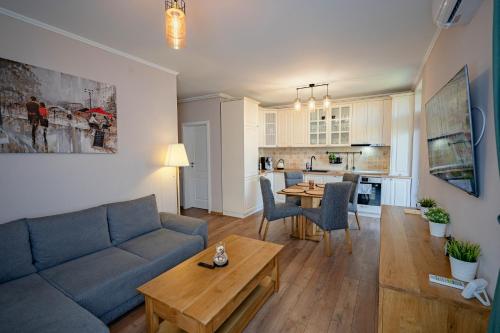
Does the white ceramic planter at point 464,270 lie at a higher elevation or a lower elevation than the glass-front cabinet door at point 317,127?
lower

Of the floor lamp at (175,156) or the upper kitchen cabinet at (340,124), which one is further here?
the upper kitchen cabinet at (340,124)

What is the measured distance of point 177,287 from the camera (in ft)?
5.05

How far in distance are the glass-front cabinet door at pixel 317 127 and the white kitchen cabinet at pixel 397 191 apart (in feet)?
5.00

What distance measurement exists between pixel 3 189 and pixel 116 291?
1.34 m

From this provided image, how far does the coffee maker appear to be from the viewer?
5.62m

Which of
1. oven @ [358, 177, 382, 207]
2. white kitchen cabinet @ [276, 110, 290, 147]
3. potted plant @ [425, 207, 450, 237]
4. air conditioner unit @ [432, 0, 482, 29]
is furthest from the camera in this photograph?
white kitchen cabinet @ [276, 110, 290, 147]

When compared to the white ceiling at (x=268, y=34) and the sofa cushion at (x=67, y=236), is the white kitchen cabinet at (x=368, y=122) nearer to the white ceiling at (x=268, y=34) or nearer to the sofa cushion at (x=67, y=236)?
the white ceiling at (x=268, y=34)

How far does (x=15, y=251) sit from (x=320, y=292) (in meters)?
2.60

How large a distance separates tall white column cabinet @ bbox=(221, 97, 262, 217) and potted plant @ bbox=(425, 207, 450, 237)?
3.10 metres

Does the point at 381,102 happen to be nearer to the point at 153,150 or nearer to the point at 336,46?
the point at 336,46

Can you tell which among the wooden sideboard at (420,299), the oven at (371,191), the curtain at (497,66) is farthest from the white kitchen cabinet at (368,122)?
the curtain at (497,66)

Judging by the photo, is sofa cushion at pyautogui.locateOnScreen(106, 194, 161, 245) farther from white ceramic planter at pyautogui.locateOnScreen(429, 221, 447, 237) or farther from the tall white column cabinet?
white ceramic planter at pyautogui.locateOnScreen(429, 221, 447, 237)

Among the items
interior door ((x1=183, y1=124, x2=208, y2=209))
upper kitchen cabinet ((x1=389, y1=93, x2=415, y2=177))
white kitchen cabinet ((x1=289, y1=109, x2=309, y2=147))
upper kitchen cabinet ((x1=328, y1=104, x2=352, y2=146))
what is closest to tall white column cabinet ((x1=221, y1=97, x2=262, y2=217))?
interior door ((x1=183, y1=124, x2=208, y2=209))

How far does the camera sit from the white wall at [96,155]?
1.99 meters
